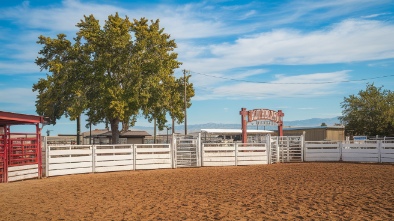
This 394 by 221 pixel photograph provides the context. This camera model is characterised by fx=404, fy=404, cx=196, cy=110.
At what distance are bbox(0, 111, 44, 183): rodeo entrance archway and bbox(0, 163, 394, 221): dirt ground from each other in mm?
1591

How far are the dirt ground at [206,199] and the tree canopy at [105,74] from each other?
760 inches

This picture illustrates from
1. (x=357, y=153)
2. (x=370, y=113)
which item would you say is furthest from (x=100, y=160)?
(x=370, y=113)

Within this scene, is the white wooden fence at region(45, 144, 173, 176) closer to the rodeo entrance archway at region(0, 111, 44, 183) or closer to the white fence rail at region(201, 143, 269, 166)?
the rodeo entrance archway at region(0, 111, 44, 183)

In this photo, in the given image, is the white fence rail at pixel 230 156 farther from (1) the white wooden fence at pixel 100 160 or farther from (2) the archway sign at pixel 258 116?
(2) the archway sign at pixel 258 116

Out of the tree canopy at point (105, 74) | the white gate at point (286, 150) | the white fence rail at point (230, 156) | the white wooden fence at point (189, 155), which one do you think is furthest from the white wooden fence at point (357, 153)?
the tree canopy at point (105, 74)

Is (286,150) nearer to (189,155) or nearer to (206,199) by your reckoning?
(189,155)

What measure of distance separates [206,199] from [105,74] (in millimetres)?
26421

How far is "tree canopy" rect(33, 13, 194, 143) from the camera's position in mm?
34125

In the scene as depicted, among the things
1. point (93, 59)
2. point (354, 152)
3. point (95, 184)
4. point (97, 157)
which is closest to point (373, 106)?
point (354, 152)

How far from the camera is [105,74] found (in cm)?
3522

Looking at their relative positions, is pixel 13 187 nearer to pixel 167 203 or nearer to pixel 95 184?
pixel 95 184

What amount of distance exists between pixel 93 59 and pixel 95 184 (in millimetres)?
22559

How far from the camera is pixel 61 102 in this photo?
3591 cm

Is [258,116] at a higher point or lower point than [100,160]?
higher
